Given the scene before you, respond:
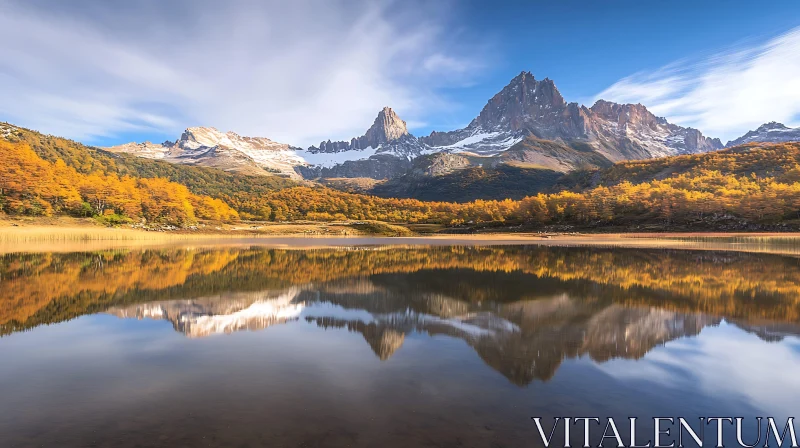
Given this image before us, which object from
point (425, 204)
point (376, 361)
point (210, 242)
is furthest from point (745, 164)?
point (376, 361)

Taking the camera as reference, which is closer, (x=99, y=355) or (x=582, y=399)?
(x=582, y=399)

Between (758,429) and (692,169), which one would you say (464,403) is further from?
(692,169)

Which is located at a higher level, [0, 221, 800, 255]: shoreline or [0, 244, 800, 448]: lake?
[0, 244, 800, 448]: lake

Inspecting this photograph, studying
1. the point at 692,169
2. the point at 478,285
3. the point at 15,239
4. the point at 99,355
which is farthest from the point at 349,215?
the point at 99,355

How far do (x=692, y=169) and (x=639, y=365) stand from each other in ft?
672

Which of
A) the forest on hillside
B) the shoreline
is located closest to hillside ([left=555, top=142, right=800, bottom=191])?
the forest on hillside

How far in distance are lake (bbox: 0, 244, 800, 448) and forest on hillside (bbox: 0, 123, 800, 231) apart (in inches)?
3169

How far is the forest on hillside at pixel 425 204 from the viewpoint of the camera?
8569 centimetres

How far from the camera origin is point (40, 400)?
8.09 m

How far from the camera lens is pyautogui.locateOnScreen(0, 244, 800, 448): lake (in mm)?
7156

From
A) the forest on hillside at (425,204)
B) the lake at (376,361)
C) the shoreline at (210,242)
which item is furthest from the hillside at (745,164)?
the lake at (376,361)

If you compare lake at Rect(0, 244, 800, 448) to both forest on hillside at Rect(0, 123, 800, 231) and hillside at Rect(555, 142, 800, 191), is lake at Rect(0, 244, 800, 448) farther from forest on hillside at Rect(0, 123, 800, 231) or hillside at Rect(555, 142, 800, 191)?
hillside at Rect(555, 142, 800, 191)

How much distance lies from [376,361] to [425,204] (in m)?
186

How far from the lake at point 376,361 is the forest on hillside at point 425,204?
80.5m
